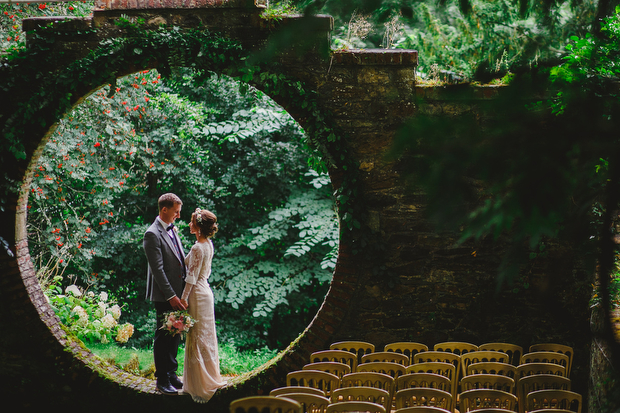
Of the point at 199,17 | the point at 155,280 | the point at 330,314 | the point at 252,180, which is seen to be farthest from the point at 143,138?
the point at 330,314

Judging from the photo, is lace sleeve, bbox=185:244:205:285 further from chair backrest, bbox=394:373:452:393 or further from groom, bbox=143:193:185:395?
chair backrest, bbox=394:373:452:393

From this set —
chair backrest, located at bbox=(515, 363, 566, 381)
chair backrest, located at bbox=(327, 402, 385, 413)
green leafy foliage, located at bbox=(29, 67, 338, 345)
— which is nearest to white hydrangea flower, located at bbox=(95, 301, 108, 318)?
green leafy foliage, located at bbox=(29, 67, 338, 345)

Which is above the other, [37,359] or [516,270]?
[516,270]

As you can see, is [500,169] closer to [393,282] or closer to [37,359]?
[393,282]

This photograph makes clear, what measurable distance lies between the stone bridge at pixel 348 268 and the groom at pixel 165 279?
1.07 ft

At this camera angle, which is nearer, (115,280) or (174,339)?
(174,339)

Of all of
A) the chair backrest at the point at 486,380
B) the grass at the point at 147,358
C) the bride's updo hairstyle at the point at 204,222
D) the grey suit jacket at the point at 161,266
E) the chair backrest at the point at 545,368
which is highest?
the bride's updo hairstyle at the point at 204,222

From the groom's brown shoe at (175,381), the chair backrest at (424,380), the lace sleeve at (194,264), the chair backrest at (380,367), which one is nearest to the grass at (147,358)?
the groom's brown shoe at (175,381)

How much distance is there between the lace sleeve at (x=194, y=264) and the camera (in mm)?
4368

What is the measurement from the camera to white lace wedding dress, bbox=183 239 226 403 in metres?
4.40

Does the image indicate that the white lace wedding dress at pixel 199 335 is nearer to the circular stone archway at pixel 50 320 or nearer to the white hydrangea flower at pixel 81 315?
the circular stone archway at pixel 50 320

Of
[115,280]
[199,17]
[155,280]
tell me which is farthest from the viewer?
[115,280]

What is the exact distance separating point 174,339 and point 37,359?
4.92 ft

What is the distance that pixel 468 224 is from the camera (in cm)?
142
